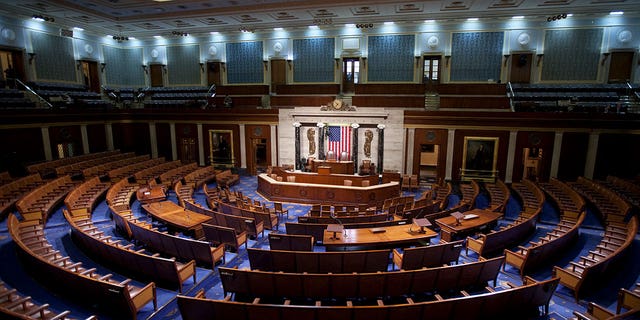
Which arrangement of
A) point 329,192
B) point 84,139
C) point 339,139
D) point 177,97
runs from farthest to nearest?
point 177,97 < point 84,139 < point 339,139 < point 329,192

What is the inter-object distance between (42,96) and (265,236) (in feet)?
49.6

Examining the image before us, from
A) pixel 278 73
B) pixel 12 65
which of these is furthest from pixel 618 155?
pixel 12 65

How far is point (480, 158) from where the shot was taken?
15344mm

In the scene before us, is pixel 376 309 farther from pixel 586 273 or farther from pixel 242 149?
pixel 242 149

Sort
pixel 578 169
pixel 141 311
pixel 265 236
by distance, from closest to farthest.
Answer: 1. pixel 141 311
2. pixel 265 236
3. pixel 578 169

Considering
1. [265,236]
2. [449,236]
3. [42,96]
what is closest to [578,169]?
[449,236]

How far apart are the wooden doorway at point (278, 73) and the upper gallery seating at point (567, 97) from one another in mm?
12207

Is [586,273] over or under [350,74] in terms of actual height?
under

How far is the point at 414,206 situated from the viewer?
10.1 meters

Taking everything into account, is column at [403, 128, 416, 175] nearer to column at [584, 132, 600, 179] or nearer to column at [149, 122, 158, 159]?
column at [584, 132, 600, 179]

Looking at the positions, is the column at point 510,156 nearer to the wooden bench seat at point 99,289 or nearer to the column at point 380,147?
the column at point 380,147

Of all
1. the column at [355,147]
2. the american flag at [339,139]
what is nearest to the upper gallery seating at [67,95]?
the american flag at [339,139]

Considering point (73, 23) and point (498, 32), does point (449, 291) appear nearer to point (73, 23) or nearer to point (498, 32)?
point (498, 32)

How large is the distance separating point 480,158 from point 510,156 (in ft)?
3.98
